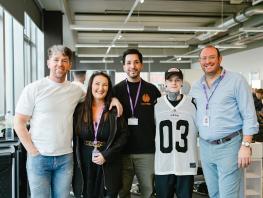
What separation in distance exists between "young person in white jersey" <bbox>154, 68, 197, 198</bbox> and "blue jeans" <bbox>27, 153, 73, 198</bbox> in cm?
68

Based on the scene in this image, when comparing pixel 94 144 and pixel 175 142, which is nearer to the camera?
pixel 94 144

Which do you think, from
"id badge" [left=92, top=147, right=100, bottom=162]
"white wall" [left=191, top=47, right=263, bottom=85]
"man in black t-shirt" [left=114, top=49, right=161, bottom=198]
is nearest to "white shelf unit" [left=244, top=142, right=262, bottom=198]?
"man in black t-shirt" [left=114, top=49, right=161, bottom=198]

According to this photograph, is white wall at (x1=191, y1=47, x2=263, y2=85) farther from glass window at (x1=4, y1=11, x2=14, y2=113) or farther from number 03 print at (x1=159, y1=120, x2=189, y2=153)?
number 03 print at (x1=159, y1=120, x2=189, y2=153)

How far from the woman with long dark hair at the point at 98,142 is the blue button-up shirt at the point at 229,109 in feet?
2.07

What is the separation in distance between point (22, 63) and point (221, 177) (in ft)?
13.1

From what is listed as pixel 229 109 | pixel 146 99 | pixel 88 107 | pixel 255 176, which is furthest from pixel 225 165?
pixel 255 176

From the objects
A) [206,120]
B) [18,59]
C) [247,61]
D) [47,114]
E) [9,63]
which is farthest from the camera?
[247,61]

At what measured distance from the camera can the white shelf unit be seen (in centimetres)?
375

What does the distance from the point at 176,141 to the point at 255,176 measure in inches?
73.9

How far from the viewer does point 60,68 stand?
7.23ft

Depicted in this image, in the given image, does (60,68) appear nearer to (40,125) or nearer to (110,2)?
(40,125)

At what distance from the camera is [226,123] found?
2.31 m

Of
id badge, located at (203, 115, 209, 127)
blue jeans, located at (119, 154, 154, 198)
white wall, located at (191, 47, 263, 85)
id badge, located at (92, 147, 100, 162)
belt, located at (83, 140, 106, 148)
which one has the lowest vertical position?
blue jeans, located at (119, 154, 154, 198)

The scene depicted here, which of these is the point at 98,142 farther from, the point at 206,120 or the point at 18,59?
the point at 18,59
